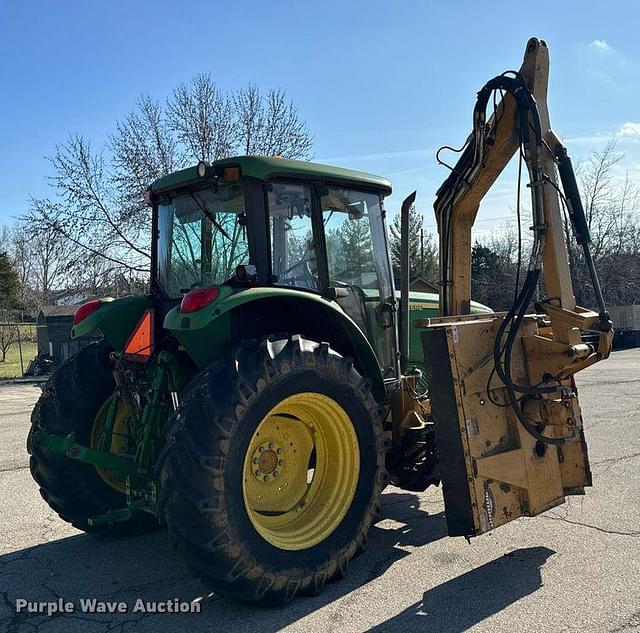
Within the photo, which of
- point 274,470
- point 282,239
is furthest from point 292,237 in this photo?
point 274,470

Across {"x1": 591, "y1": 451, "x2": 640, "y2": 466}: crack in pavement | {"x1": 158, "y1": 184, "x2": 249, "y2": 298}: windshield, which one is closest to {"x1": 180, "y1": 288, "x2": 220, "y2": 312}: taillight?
{"x1": 158, "y1": 184, "x2": 249, "y2": 298}: windshield

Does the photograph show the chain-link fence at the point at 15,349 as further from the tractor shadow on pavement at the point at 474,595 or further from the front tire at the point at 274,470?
the tractor shadow on pavement at the point at 474,595

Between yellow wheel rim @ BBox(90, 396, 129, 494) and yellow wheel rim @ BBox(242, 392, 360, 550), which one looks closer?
yellow wheel rim @ BBox(242, 392, 360, 550)

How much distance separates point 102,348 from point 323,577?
2.34 m

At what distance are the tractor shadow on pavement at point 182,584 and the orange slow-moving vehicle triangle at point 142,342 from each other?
4.44 feet

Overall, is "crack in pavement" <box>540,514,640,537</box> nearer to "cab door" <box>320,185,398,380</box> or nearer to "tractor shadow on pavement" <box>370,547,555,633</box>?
"tractor shadow on pavement" <box>370,547,555,633</box>

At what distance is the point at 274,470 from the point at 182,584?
33.3 inches

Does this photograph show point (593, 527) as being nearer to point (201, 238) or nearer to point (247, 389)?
point (247, 389)

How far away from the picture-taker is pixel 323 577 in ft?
11.7

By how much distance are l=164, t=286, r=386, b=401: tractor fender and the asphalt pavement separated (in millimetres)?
1132

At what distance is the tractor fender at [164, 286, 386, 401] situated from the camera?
3.44 metres

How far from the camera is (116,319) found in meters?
4.55

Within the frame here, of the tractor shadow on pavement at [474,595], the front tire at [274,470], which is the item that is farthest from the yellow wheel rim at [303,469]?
the tractor shadow on pavement at [474,595]

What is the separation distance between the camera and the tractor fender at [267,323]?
344 cm
